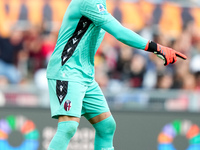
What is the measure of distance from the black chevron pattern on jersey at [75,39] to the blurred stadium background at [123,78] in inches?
111

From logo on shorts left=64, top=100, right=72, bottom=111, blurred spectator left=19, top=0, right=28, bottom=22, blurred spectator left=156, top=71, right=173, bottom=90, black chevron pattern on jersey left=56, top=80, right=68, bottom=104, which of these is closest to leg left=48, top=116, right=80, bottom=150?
logo on shorts left=64, top=100, right=72, bottom=111

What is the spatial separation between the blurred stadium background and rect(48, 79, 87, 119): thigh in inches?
107

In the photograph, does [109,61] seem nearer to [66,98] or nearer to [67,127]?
[66,98]

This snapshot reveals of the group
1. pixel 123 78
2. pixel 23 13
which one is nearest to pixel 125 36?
pixel 123 78

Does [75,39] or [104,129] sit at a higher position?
[75,39]

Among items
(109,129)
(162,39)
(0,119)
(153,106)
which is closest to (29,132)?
(0,119)

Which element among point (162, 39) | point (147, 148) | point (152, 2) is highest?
point (152, 2)

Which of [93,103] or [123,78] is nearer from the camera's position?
[93,103]

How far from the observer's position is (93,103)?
183 inches

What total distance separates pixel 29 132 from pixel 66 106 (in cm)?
287

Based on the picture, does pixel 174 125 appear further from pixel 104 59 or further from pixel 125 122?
pixel 104 59

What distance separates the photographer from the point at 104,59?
9.16 m

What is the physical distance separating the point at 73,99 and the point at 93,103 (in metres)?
0.31

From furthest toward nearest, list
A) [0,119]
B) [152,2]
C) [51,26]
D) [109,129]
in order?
[152,2]
[51,26]
[0,119]
[109,129]
